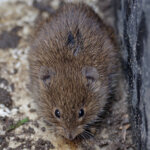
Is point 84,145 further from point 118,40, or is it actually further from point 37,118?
point 118,40

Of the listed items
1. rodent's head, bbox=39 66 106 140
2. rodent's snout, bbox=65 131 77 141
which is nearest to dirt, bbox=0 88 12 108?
rodent's head, bbox=39 66 106 140

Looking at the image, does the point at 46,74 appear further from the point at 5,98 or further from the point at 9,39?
the point at 9,39

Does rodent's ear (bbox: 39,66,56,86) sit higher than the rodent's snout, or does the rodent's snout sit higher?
rodent's ear (bbox: 39,66,56,86)

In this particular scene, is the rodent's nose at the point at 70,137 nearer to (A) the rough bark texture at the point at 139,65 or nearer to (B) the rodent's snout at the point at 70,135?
(B) the rodent's snout at the point at 70,135

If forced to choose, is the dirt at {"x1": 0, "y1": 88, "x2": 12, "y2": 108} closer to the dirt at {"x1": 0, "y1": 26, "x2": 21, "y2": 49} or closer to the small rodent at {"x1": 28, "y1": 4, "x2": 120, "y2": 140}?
the small rodent at {"x1": 28, "y1": 4, "x2": 120, "y2": 140}

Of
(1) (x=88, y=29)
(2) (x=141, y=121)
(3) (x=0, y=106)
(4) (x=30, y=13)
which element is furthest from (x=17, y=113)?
(4) (x=30, y=13)

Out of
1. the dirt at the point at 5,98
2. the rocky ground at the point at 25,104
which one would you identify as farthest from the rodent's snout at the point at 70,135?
the dirt at the point at 5,98
